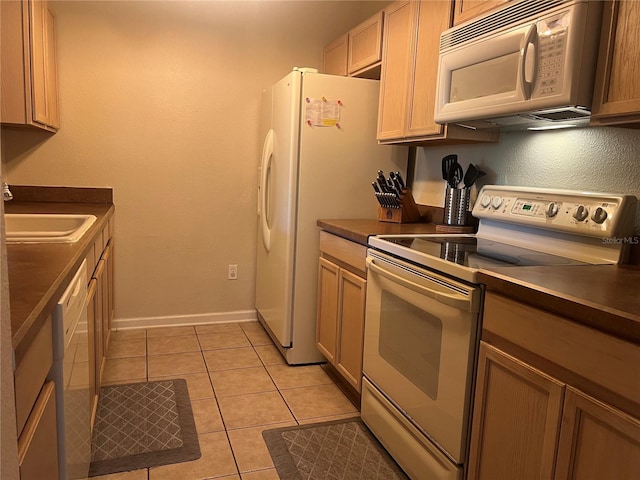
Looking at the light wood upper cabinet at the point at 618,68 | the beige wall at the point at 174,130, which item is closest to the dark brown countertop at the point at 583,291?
the light wood upper cabinet at the point at 618,68

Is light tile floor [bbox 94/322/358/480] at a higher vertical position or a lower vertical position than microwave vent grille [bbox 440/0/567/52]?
lower

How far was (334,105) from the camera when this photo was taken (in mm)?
2824

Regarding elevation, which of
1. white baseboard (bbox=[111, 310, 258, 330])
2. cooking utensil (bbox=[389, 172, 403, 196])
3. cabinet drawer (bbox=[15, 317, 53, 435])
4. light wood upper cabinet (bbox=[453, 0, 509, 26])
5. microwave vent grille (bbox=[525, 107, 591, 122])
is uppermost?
light wood upper cabinet (bbox=[453, 0, 509, 26])

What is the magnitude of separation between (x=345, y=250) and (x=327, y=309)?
0.42m

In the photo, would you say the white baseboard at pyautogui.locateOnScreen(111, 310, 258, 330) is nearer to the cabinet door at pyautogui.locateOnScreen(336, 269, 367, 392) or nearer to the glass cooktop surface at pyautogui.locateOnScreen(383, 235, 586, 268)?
the cabinet door at pyautogui.locateOnScreen(336, 269, 367, 392)

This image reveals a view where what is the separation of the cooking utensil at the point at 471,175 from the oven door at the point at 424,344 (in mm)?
696

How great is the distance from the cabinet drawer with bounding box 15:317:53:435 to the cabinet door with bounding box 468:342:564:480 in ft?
3.62

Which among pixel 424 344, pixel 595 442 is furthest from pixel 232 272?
pixel 595 442

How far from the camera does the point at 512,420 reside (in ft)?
4.35

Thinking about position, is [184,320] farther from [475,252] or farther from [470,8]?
[470,8]

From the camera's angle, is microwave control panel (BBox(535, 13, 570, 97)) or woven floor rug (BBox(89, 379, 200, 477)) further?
woven floor rug (BBox(89, 379, 200, 477))

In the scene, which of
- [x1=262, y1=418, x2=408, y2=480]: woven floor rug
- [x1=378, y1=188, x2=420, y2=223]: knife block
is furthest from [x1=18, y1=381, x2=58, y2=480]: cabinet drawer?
[x1=378, y1=188, x2=420, y2=223]: knife block

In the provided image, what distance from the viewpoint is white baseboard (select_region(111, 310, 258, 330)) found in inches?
136

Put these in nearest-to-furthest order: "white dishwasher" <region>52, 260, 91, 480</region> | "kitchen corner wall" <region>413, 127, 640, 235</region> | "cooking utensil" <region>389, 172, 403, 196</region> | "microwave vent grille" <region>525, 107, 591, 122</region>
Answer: "white dishwasher" <region>52, 260, 91, 480</region>
"microwave vent grille" <region>525, 107, 591, 122</region>
"kitchen corner wall" <region>413, 127, 640, 235</region>
"cooking utensil" <region>389, 172, 403, 196</region>
